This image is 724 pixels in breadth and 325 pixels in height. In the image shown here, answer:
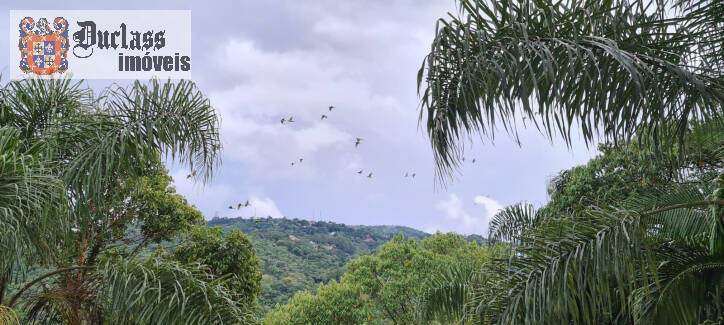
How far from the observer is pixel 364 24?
643 cm

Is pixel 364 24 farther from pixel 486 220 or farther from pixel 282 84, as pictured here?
pixel 282 84

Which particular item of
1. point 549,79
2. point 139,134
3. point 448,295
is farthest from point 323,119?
point 549,79

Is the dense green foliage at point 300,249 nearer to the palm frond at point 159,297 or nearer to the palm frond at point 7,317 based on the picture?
the palm frond at point 159,297

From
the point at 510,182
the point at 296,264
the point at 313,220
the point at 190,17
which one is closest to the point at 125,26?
the point at 190,17

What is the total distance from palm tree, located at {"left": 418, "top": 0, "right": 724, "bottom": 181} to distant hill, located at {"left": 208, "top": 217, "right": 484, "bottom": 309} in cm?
980

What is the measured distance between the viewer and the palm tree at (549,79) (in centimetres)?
264

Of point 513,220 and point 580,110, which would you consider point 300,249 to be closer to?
point 513,220

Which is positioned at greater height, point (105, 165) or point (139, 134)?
point (139, 134)

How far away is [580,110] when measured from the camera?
2955 mm

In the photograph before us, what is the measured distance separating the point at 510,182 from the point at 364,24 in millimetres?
2445

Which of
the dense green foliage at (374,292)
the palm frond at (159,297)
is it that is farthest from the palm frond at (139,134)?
the dense green foliage at (374,292)

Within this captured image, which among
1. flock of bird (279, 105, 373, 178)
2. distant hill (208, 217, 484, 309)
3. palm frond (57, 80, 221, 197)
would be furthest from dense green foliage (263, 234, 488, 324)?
palm frond (57, 80, 221, 197)

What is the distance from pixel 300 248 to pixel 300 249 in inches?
3.2

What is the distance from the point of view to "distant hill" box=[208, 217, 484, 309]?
16.5 m
